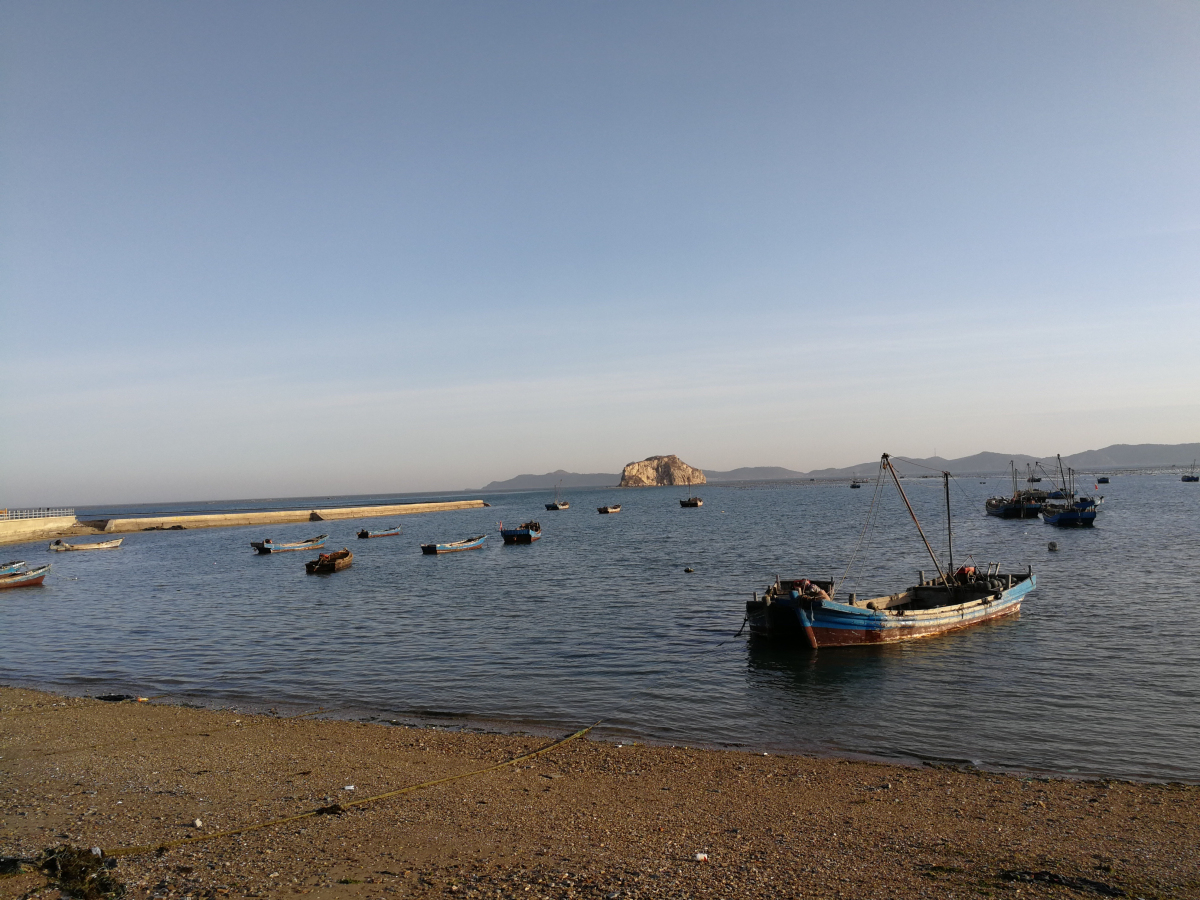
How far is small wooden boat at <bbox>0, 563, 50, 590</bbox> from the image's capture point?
46.5m

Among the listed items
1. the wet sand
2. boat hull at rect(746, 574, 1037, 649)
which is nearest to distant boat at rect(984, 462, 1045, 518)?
boat hull at rect(746, 574, 1037, 649)

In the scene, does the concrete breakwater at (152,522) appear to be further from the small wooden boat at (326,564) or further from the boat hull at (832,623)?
the boat hull at (832,623)

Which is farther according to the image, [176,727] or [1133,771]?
[176,727]

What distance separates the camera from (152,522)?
123 meters

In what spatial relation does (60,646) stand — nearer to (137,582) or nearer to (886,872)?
(137,582)

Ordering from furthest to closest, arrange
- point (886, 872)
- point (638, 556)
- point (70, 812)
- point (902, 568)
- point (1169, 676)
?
point (638, 556), point (902, 568), point (1169, 676), point (70, 812), point (886, 872)

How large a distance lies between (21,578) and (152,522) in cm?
8520

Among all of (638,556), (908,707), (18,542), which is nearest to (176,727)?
(908,707)

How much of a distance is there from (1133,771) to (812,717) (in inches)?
256

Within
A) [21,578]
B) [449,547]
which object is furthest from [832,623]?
[21,578]

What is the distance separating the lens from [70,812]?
11492mm

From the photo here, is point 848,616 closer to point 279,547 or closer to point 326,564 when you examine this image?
point 326,564

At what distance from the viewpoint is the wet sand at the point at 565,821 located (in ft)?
29.6

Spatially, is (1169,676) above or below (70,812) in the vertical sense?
below
